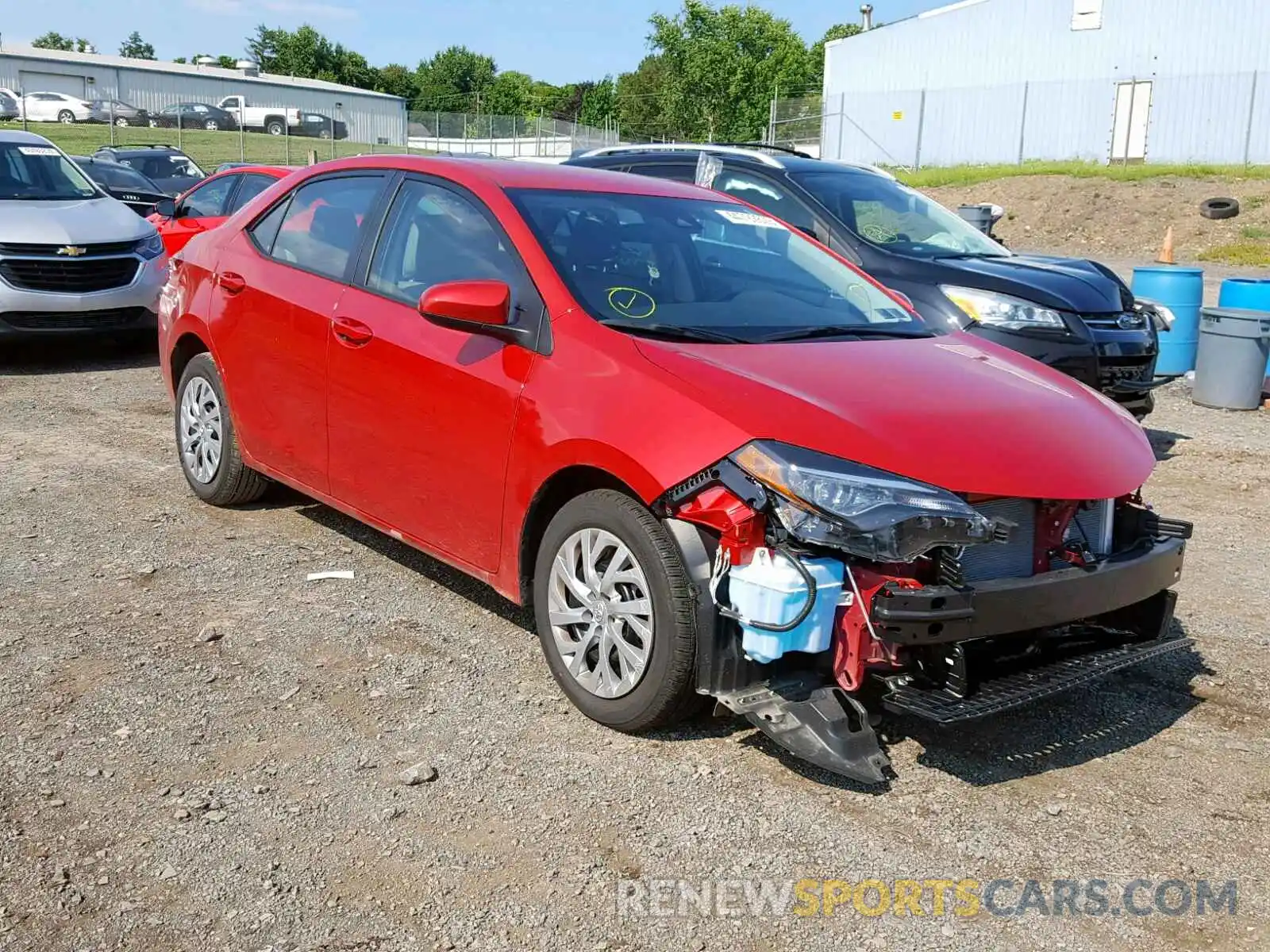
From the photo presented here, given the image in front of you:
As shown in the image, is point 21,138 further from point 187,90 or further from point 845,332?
point 187,90

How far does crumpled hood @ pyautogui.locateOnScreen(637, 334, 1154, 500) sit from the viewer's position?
3586mm

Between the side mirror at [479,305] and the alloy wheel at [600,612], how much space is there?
760 millimetres

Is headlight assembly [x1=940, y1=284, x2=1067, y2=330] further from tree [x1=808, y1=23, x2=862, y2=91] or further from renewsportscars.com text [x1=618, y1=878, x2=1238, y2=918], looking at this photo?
tree [x1=808, y1=23, x2=862, y2=91]

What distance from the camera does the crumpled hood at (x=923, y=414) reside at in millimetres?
3586

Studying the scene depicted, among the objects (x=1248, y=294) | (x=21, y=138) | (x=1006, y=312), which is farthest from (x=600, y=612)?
(x=21, y=138)

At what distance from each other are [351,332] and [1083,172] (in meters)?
29.7

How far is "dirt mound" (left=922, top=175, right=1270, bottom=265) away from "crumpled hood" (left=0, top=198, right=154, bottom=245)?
58.8 feet

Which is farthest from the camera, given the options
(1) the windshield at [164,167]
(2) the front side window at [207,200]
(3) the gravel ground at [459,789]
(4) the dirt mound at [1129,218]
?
(4) the dirt mound at [1129,218]

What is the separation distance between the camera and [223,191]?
12.9m

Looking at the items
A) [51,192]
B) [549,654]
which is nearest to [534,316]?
[549,654]

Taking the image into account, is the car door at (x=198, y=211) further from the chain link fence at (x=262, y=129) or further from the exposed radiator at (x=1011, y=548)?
the chain link fence at (x=262, y=129)

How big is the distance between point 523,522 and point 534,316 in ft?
2.25

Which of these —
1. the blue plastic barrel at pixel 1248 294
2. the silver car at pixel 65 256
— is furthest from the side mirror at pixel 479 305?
the blue plastic barrel at pixel 1248 294

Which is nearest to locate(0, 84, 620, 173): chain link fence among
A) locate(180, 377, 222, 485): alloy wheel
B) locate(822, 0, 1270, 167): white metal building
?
locate(822, 0, 1270, 167): white metal building
